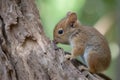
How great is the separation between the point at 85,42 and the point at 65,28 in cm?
42

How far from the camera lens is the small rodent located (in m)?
4.78

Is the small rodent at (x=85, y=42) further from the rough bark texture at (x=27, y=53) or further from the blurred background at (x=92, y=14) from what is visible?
the blurred background at (x=92, y=14)

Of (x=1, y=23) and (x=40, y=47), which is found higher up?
(x=1, y=23)

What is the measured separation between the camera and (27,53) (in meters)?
4.29

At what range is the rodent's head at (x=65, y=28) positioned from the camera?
17.2 feet

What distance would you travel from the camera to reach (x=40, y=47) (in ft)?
14.2

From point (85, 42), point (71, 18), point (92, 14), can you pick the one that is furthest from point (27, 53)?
point (92, 14)

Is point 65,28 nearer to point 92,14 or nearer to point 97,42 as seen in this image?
point 97,42

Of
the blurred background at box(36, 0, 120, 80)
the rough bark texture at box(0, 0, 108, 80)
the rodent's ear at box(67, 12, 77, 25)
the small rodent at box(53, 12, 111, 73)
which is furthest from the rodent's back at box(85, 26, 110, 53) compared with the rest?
the blurred background at box(36, 0, 120, 80)

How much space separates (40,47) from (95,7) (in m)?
4.70

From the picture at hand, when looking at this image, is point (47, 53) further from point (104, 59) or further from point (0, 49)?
point (104, 59)

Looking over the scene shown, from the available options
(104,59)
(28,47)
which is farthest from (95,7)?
(28,47)

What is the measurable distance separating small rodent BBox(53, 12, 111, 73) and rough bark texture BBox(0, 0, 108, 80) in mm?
279

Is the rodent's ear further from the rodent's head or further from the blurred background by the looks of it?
the blurred background
